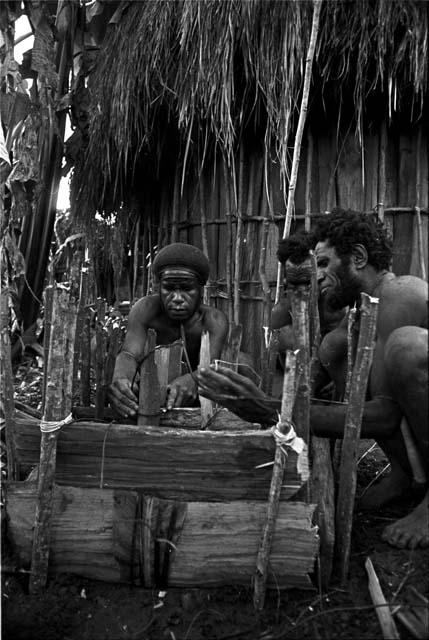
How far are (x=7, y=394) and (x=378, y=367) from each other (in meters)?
1.41

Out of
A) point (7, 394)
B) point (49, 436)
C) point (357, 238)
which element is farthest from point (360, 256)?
point (7, 394)

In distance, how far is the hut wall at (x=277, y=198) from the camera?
13.7 feet

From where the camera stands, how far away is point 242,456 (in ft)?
6.44

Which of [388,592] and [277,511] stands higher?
[277,511]

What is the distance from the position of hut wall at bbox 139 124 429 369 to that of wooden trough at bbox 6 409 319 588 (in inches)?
98.3

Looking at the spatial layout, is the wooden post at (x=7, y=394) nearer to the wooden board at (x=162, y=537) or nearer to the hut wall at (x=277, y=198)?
the wooden board at (x=162, y=537)

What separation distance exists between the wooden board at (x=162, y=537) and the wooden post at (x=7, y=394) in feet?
0.59

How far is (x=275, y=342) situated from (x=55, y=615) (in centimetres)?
134

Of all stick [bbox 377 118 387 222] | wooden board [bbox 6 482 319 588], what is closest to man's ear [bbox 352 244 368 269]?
wooden board [bbox 6 482 319 588]

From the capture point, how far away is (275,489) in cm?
181

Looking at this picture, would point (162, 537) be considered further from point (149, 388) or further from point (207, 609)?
point (149, 388)

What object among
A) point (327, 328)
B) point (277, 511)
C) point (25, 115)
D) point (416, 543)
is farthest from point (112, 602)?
point (25, 115)

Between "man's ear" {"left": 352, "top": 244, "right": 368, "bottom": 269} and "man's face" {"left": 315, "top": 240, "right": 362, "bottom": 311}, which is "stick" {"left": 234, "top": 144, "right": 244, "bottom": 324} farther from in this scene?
"man's ear" {"left": 352, "top": 244, "right": 368, "bottom": 269}

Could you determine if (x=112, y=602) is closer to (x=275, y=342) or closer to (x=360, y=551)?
(x=360, y=551)
